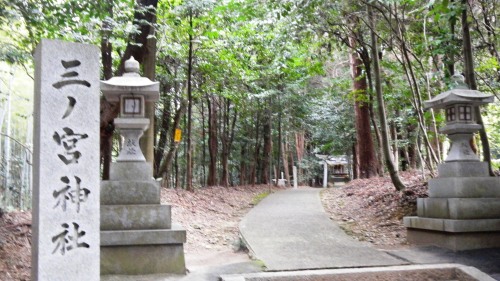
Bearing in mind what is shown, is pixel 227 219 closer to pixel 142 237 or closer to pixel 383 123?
pixel 383 123

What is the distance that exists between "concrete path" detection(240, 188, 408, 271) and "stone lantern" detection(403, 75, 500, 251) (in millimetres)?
1122

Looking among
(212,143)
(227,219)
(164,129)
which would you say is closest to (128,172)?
(227,219)

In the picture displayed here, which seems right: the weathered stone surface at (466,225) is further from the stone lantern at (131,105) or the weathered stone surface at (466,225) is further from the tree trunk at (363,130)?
the tree trunk at (363,130)

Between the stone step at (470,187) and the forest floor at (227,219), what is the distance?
1.38 meters

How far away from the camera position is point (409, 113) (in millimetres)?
14273

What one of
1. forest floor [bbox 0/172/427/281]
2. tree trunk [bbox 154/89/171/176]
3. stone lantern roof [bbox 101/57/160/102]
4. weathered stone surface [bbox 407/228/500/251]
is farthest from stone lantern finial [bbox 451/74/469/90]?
tree trunk [bbox 154/89/171/176]

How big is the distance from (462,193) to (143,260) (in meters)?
5.07

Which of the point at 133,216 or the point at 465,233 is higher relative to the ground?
the point at 133,216

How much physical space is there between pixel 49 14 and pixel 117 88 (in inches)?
76.6

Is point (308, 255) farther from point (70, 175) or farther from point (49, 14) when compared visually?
point (49, 14)

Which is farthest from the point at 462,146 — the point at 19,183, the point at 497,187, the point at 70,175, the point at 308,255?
the point at 19,183

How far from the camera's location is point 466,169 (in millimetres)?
6902

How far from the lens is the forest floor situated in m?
7.19

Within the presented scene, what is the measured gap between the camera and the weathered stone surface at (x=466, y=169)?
22.6ft
